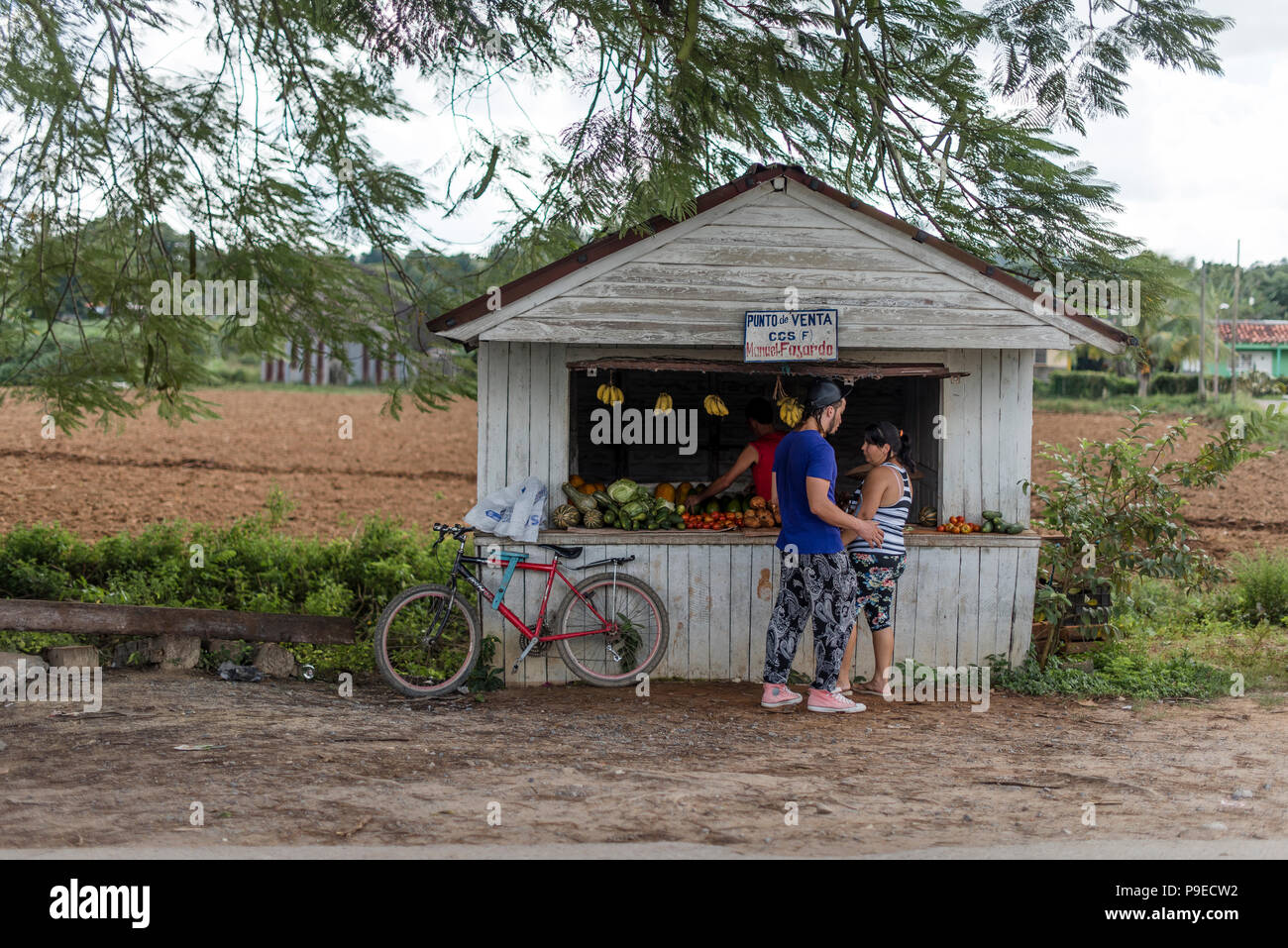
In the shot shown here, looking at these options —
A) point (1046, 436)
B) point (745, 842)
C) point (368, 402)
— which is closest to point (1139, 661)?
point (745, 842)

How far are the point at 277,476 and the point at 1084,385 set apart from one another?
37069mm

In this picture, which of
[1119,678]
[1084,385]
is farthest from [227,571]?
[1084,385]

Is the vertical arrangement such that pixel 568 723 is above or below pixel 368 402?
below

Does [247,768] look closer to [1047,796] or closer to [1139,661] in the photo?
[1047,796]

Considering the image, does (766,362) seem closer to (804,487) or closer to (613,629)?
(804,487)

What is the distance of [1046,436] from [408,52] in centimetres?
2505

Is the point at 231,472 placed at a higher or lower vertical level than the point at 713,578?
higher

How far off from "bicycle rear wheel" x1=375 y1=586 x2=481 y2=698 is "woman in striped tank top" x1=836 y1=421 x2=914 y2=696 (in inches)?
103

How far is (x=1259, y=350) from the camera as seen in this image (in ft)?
205

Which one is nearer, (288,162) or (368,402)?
(288,162)

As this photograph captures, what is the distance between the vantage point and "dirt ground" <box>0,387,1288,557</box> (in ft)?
54.7

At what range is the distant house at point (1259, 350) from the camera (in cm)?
6194

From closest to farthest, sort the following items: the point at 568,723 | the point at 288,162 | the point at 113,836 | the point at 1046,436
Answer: the point at 113,836 → the point at 568,723 → the point at 288,162 → the point at 1046,436

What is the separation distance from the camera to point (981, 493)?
872cm
